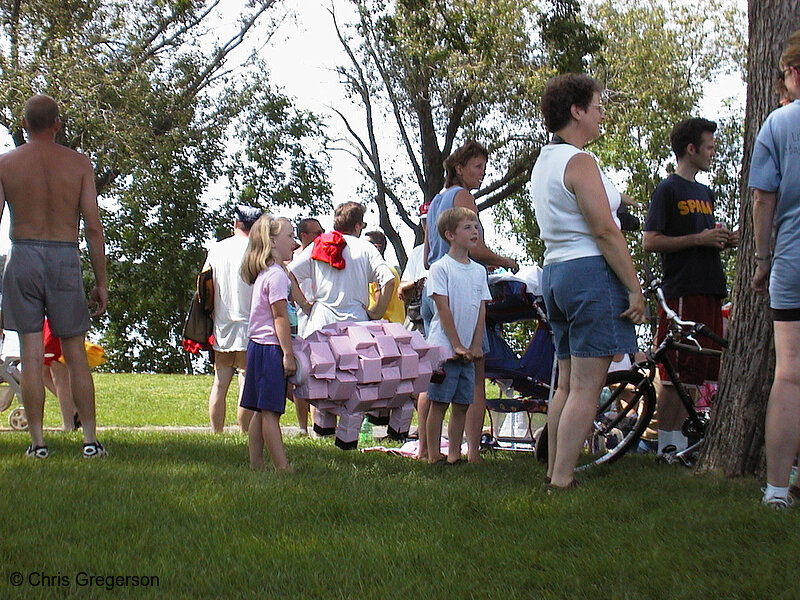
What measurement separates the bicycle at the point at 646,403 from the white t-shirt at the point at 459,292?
875 millimetres

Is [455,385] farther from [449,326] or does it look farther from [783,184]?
[783,184]

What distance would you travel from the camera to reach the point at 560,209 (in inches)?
217

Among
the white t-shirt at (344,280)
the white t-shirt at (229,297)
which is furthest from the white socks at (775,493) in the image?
the white t-shirt at (229,297)

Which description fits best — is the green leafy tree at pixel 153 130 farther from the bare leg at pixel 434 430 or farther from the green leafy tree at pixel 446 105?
the bare leg at pixel 434 430

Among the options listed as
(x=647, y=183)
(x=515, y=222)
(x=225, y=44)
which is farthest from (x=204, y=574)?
(x=515, y=222)

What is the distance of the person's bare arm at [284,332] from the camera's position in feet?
20.6

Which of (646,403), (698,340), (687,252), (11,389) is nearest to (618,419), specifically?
(646,403)

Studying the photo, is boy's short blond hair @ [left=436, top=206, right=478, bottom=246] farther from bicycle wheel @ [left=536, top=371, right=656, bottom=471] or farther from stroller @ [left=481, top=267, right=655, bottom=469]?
bicycle wheel @ [left=536, top=371, right=656, bottom=471]

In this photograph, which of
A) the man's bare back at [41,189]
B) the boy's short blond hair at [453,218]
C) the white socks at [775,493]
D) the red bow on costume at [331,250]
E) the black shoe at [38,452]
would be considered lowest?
the white socks at [775,493]

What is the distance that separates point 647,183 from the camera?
100 ft

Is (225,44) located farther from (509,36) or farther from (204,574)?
(204,574)

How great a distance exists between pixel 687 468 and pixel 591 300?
1759 mm

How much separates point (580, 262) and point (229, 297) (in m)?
4.32

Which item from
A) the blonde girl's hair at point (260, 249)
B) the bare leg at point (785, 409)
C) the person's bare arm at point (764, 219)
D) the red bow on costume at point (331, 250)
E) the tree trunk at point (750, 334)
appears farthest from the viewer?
the red bow on costume at point (331, 250)
